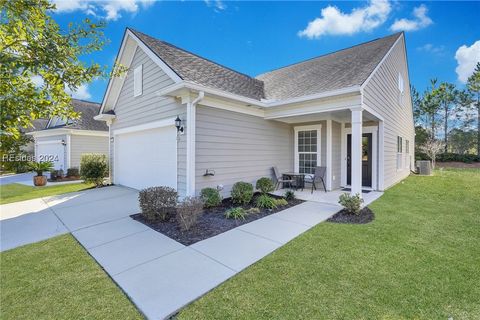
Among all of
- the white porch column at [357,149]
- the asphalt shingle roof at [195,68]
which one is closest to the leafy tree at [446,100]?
the white porch column at [357,149]

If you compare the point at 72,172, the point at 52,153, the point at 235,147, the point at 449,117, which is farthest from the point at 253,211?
the point at 449,117

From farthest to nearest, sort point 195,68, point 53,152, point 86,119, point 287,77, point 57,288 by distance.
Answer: point 86,119
point 53,152
point 287,77
point 195,68
point 57,288

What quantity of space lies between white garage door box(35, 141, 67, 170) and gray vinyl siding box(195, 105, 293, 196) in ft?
42.3

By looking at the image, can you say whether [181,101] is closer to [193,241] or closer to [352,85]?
[193,241]

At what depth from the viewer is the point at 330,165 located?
8453 millimetres

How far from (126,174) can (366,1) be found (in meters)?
11.5

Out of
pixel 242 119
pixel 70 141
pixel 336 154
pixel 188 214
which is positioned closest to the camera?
pixel 188 214

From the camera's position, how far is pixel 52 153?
50.1 feet

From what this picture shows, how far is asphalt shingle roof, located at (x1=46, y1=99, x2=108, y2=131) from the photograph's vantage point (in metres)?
14.4

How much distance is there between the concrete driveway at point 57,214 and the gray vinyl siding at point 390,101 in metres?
7.63

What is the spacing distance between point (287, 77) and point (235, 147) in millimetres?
5142

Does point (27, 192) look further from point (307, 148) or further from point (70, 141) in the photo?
point (307, 148)

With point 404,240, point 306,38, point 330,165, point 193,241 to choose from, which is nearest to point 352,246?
point 404,240

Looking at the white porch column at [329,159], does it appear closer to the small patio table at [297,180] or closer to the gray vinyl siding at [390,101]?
the small patio table at [297,180]
